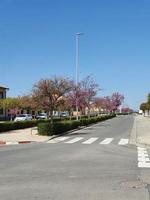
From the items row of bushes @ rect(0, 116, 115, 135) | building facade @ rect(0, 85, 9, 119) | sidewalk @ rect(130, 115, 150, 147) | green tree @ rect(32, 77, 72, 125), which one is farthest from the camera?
building facade @ rect(0, 85, 9, 119)

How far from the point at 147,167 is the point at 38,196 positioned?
598 cm

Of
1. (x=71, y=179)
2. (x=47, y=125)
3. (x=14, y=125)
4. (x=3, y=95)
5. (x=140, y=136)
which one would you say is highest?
(x=3, y=95)

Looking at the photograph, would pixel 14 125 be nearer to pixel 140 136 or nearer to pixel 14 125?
pixel 14 125

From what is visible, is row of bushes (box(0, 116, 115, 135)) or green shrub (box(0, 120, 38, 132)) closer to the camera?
Result: row of bushes (box(0, 116, 115, 135))

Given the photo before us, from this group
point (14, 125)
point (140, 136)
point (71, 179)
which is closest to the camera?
point (71, 179)

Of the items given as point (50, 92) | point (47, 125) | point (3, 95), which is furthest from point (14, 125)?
point (3, 95)

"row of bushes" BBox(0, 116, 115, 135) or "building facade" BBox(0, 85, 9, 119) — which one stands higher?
"building facade" BBox(0, 85, 9, 119)

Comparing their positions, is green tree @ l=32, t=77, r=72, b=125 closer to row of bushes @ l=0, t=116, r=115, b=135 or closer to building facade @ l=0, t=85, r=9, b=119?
row of bushes @ l=0, t=116, r=115, b=135

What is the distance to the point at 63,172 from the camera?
13.5 meters

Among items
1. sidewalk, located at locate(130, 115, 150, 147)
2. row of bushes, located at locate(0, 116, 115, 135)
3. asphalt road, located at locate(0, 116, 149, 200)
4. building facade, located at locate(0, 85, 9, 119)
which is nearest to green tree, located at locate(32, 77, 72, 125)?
row of bushes, located at locate(0, 116, 115, 135)

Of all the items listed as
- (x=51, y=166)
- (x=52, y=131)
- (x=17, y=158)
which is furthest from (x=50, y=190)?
(x=52, y=131)

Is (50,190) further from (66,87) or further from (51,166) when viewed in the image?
(66,87)

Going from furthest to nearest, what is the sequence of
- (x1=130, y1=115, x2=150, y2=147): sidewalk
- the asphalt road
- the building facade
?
the building facade < (x1=130, y1=115, x2=150, y2=147): sidewalk < the asphalt road

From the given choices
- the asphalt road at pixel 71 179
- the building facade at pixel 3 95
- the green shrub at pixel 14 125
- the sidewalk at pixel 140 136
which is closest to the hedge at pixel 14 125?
the green shrub at pixel 14 125
